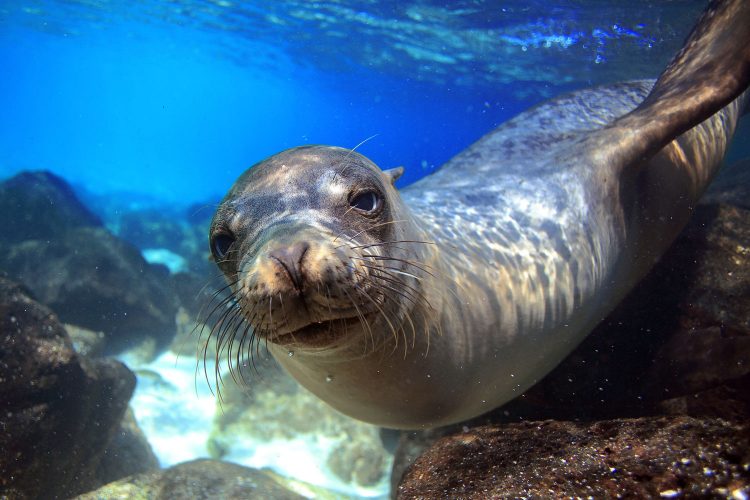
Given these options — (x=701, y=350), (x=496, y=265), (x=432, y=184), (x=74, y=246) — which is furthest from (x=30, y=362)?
(x=74, y=246)

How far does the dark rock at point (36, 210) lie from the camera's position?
10938 millimetres

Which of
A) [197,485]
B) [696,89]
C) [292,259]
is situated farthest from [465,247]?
[197,485]

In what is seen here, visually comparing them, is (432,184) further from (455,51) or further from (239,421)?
(455,51)

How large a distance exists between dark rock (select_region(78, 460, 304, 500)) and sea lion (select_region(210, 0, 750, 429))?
2073 mm

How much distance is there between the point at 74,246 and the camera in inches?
380

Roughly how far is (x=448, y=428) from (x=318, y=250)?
2352mm

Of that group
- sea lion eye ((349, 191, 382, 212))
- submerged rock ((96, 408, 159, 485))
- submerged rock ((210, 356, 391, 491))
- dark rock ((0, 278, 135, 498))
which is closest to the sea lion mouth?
sea lion eye ((349, 191, 382, 212))

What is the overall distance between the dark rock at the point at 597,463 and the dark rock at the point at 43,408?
3.89 meters

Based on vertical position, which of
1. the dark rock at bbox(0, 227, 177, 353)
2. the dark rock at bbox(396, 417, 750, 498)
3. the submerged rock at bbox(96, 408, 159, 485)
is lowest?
the dark rock at bbox(396, 417, 750, 498)

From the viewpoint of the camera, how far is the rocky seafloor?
4.01ft

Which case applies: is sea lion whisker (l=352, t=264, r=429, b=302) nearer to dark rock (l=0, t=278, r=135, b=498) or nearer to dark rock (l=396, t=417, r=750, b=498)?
dark rock (l=396, t=417, r=750, b=498)

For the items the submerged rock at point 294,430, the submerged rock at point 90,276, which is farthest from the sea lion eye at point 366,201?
the submerged rock at point 90,276

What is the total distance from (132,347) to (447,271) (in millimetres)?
7761

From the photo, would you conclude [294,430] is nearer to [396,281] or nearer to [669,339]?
[669,339]
